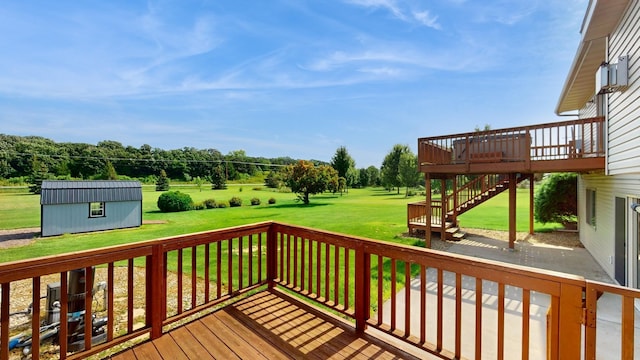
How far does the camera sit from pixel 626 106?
3.85m

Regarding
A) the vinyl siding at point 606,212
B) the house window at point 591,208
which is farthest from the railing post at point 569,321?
the house window at point 591,208

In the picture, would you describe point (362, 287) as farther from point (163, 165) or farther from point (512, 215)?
point (163, 165)

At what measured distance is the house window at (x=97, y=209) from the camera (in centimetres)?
1235

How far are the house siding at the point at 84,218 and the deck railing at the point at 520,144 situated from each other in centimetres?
1342

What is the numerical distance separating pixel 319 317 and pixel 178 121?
36407mm

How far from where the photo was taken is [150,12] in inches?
296

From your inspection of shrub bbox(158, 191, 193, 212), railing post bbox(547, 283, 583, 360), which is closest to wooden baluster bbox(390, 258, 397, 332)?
railing post bbox(547, 283, 583, 360)

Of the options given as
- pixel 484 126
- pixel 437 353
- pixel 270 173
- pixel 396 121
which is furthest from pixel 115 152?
pixel 484 126

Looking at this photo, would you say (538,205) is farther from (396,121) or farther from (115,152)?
(115,152)

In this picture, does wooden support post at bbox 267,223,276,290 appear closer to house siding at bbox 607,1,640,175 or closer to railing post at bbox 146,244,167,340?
railing post at bbox 146,244,167,340

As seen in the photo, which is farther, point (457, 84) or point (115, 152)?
point (115, 152)

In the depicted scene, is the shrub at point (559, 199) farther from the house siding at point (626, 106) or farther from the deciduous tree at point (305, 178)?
the deciduous tree at point (305, 178)

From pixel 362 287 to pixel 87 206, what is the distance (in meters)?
14.6

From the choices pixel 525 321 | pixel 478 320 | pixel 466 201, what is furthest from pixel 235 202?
pixel 525 321
